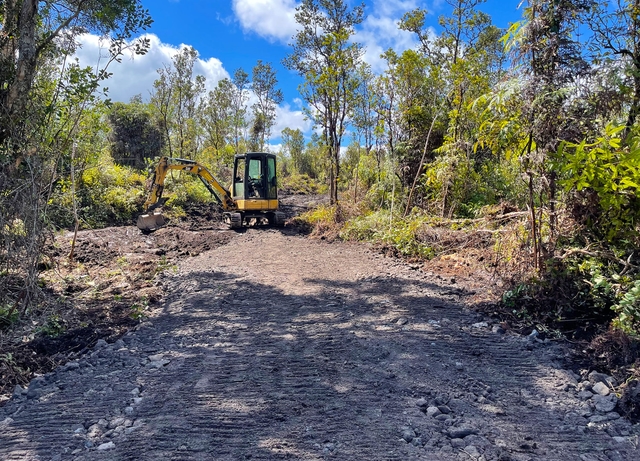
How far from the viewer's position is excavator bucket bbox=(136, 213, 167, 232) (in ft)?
39.6

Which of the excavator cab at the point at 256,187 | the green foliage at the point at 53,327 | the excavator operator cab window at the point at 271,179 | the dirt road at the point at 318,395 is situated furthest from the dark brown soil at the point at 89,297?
the excavator operator cab window at the point at 271,179

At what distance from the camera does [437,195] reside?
1043cm

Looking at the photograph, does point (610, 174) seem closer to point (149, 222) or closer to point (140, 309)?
point (140, 309)

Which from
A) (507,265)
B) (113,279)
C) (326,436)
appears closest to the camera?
(326,436)

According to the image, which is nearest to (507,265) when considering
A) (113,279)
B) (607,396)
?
(607,396)

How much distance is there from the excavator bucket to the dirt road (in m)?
7.52

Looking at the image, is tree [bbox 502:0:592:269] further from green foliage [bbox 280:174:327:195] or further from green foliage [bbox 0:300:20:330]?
green foliage [bbox 280:174:327:195]

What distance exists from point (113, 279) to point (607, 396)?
268 inches

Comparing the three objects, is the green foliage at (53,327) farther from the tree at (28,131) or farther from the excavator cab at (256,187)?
the excavator cab at (256,187)

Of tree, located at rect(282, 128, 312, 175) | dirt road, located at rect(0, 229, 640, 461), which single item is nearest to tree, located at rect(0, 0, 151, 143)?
dirt road, located at rect(0, 229, 640, 461)

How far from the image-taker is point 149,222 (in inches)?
479

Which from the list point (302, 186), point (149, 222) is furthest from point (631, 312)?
point (302, 186)

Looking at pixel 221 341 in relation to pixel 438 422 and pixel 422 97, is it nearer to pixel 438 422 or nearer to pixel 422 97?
pixel 438 422

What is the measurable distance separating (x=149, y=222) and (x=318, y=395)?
10484 mm
